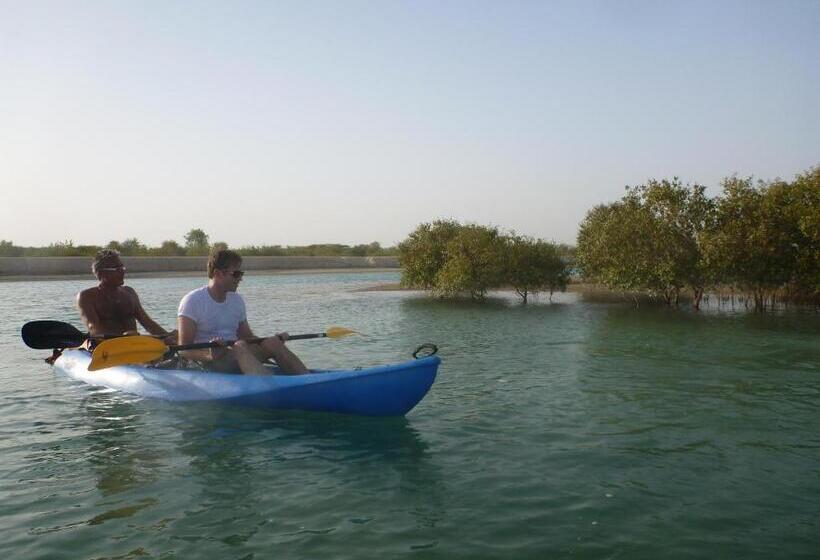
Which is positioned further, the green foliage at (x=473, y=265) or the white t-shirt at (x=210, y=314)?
the green foliage at (x=473, y=265)

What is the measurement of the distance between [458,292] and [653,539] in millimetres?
29825

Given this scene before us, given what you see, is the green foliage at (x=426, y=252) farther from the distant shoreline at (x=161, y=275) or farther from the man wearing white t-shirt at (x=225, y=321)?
the distant shoreline at (x=161, y=275)

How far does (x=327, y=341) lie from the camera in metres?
17.7

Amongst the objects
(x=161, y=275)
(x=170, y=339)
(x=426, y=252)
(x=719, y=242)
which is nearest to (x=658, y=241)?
(x=719, y=242)

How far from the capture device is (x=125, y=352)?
31.2 ft

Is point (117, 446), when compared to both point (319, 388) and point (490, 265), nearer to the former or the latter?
point (319, 388)

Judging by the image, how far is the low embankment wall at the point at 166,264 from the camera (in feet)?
187

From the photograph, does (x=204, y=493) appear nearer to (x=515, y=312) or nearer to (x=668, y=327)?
(x=668, y=327)

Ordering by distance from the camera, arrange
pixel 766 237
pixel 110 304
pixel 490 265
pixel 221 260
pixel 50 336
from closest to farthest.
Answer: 1. pixel 221 260
2. pixel 110 304
3. pixel 50 336
4. pixel 766 237
5. pixel 490 265

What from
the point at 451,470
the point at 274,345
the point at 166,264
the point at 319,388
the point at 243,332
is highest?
the point at 166,264

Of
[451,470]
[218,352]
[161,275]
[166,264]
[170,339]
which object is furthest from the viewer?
[166,264]

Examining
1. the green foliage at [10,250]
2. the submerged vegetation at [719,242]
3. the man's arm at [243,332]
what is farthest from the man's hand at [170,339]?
the green foliage at [10,250]

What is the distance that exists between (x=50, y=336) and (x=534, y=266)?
79.9 ft

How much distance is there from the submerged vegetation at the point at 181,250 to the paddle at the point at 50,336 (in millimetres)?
43354
